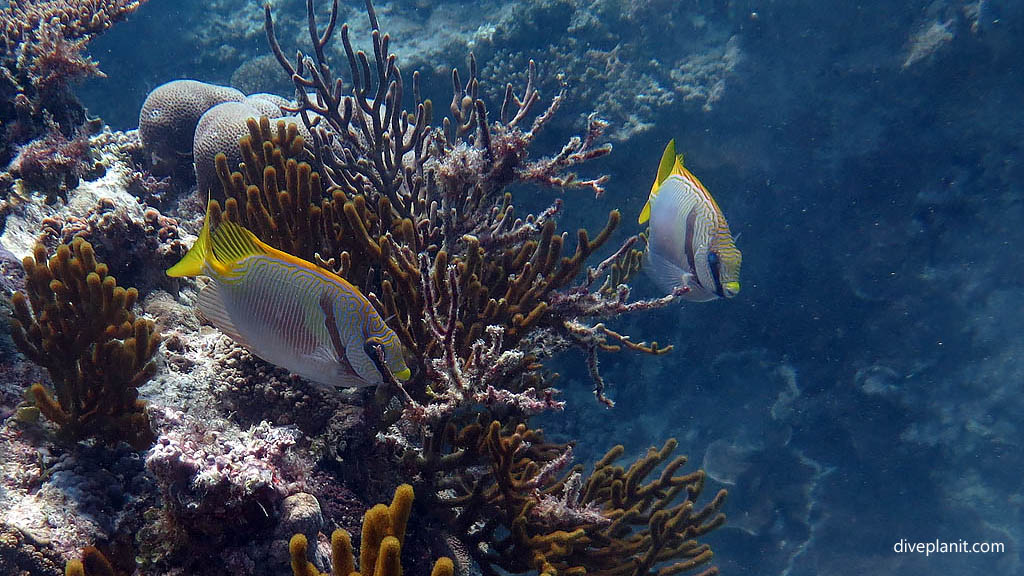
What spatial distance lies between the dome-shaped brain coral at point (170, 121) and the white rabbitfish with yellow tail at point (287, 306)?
4.05 m

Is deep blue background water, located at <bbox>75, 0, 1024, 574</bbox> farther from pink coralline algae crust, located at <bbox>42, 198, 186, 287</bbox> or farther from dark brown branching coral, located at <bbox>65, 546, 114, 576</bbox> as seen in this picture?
dark brown branching coral, located at <bbox>65, 546, 114, 576</bbox>

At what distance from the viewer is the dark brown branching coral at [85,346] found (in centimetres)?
188

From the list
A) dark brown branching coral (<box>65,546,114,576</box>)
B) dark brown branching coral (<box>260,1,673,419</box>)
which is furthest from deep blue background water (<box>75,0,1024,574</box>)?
dark brown branching coral (<box>65,546,114,576</box>)

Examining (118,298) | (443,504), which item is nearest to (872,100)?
(443,504)

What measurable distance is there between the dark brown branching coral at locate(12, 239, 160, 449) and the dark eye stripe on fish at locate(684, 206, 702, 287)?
2251 millimetres

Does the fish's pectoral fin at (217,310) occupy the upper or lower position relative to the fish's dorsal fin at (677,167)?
lower

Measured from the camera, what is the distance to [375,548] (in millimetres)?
1203

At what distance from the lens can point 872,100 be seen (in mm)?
11641

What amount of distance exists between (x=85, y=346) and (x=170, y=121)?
370cm

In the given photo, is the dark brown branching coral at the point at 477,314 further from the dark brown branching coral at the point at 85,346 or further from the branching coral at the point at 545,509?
the dark brown branching coral at the point at 85,346

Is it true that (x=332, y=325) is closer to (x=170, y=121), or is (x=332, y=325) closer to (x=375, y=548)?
(x=375, y=548)

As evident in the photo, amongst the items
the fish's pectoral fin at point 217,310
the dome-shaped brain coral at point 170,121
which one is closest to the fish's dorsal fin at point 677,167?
the fish's pectoral fin at point 217,310

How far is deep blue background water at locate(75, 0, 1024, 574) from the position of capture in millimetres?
11539

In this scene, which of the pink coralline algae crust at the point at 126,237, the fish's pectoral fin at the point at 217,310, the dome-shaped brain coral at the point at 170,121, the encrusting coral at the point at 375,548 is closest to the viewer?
the encrusting coral at the point at 375,548
